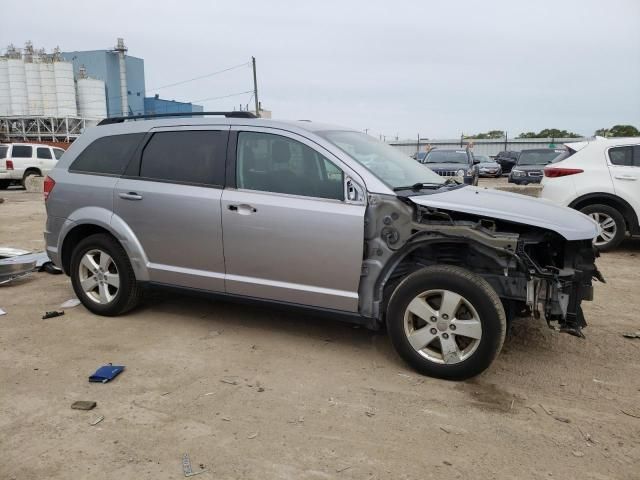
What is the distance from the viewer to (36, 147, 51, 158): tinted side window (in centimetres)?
2098

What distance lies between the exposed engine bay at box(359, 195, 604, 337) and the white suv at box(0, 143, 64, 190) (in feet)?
66.1

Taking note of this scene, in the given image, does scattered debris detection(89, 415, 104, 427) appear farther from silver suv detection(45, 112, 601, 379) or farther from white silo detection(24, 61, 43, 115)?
white silo detection(24, 61, 43, 115)

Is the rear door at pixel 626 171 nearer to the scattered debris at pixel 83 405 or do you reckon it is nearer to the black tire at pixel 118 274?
the black tire at pixel 118 274

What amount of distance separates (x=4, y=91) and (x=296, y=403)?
194 ft

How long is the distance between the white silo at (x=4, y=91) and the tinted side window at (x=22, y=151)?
37338 millimetres

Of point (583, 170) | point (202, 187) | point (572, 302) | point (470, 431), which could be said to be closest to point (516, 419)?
point (470, 431)

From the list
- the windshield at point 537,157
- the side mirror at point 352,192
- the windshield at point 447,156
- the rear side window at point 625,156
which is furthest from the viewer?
the windshield at point 537,157

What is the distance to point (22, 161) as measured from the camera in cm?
2064

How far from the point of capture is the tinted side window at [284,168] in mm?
3949

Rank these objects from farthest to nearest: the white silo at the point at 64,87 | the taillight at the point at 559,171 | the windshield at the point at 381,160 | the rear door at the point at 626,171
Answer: the white silo at the point at 64,87
the taillight at the point at 559,171
the rear door at the point at 626,171
the windshield at the point at 381,160

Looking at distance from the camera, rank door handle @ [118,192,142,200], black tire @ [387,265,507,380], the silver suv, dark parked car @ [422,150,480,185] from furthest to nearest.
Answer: dark parked car @ [422,150,480,185] → door handle @ [118,192,142,200] → the silver suv → black tire @ [387,265,507,380]

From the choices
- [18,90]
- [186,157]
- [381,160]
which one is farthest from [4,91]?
[381,160]

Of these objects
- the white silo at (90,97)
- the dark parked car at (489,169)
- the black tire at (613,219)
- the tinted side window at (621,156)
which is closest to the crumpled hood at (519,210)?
Answer: the black tire at (613,219)

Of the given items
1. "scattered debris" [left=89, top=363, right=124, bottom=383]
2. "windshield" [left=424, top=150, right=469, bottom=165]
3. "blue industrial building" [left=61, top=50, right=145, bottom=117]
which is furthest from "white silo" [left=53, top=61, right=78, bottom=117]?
"scattered debris" [left=89, top=363, right=124, bottom=383]
